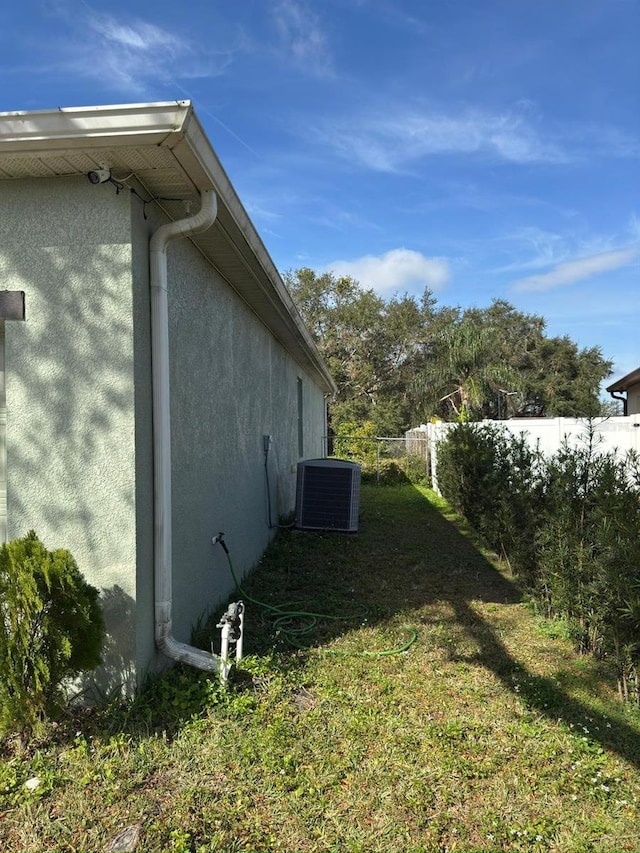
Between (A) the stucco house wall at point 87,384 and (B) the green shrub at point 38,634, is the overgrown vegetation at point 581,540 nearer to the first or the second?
(A) the stucco house wall at point 87,384

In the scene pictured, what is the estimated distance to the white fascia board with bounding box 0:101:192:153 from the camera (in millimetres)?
2666

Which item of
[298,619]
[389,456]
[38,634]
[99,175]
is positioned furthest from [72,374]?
[389,456]

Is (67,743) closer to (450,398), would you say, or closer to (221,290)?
(221,290)

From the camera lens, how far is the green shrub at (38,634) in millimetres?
2605

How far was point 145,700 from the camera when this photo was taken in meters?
3.02

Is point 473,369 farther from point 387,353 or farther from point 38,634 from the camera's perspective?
point 38,634

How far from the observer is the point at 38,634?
8.69 ft

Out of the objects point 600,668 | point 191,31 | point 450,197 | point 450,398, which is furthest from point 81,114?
point 450,398

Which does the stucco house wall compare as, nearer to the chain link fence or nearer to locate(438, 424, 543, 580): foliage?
locate(438, 424, 543, 580): foliage

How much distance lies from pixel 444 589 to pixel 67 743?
4104 mm

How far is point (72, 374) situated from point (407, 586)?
166 inches

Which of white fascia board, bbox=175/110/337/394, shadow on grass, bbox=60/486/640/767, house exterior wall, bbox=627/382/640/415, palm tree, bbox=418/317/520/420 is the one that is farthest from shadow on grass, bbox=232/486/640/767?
palm tree, bbox=418/317/520/420

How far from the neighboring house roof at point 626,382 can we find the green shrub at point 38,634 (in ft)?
49.1

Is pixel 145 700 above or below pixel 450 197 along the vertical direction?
below
